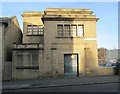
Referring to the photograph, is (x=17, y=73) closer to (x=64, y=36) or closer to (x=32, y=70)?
(x=32, y=70)

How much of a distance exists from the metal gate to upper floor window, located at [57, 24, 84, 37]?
2.60 meters

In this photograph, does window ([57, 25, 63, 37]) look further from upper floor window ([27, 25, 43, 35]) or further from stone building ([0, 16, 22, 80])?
upper floor window ([27, 25, 43, 35])

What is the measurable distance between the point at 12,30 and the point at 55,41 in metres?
7.86

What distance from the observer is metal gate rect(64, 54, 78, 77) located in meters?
33.0

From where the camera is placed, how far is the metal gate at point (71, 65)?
3303cm

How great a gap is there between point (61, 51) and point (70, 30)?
114 inches

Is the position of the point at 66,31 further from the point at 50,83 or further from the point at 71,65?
the point at 50,83

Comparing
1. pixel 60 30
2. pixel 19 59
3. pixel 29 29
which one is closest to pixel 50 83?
pixel 19 59

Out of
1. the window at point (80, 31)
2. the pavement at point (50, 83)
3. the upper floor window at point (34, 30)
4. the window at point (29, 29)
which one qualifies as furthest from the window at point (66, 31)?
the window at point (29, 29)

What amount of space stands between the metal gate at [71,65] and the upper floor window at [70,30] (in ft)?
8.54

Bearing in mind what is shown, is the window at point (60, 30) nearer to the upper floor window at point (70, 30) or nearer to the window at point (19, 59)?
the upper floor window at point (70, 30)

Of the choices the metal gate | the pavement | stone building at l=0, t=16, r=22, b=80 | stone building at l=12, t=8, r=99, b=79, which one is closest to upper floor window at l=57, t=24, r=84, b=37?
stone building at l=12, t=8, r=99, b=79

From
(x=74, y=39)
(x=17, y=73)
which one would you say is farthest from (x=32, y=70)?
(x=74, y=39)

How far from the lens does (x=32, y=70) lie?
31844 mm
